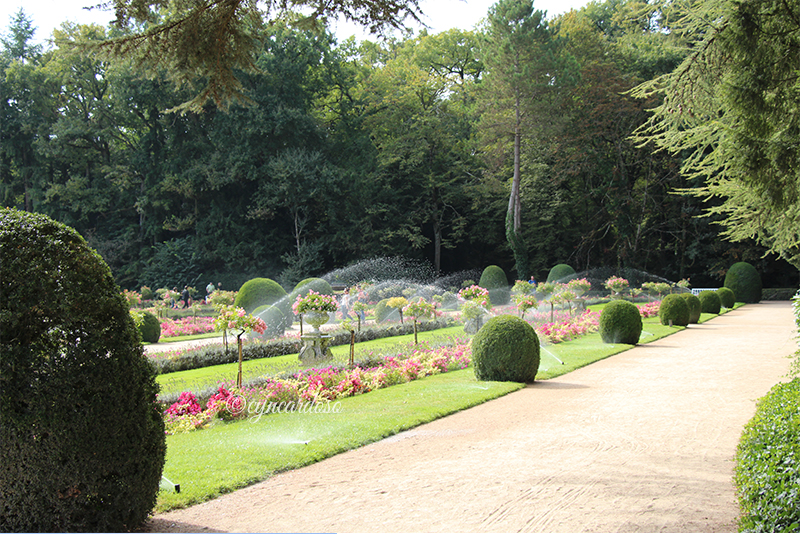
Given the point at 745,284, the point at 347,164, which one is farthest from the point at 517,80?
the point at 745,284

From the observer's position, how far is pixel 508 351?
913 centimetres

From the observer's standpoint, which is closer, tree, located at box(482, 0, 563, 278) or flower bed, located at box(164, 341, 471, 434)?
flower bed, located at box(164, 341, 471, 434)

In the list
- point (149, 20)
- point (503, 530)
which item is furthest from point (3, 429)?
point (149, 20)

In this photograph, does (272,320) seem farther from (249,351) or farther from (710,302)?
(710,302)

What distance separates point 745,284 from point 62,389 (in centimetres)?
3268

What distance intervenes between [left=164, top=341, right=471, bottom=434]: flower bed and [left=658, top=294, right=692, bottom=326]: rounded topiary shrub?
32.4ft

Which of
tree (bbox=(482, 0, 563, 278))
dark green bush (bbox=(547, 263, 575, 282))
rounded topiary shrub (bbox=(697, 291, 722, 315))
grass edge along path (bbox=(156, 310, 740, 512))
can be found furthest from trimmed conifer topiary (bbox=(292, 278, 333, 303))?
tree (bbox=(482, 0, 563, 278))

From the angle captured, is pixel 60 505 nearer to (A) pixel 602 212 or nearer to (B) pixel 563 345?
(B) pixel 563 345

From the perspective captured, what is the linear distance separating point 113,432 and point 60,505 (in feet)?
1.47

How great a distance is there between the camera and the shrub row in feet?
37.5

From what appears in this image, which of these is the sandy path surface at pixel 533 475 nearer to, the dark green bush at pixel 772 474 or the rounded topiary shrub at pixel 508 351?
the dark green bush at pixel 772 474

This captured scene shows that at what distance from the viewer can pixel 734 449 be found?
5.54 metres

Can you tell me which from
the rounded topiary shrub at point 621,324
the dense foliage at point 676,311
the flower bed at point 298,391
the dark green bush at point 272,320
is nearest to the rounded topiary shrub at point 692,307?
the dense foliage at point 676,311

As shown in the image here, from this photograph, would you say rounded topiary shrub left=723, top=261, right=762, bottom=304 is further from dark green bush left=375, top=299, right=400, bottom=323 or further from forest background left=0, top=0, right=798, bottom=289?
dark green bush left=375, top=299, right=400, bottom=323
